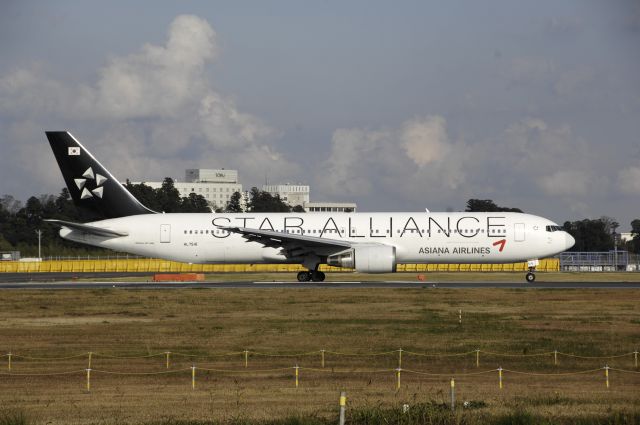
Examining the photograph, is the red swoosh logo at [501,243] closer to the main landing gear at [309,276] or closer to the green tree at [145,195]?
the main landing gear at [309,276]

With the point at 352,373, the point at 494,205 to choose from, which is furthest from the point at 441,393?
the point at 494,205

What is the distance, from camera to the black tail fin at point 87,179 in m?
56.0

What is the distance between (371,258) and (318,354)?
2453 centimetres

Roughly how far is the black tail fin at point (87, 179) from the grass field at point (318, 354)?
12.2 m

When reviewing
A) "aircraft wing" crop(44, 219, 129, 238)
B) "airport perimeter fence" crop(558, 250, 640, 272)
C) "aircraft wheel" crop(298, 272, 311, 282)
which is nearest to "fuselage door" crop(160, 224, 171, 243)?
"aircraft wing" crop(44, 219, 129, 238)

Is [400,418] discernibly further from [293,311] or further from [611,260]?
[611,260]

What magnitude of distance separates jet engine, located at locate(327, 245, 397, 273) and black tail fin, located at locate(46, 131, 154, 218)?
1539 centimetres

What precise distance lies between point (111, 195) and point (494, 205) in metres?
111

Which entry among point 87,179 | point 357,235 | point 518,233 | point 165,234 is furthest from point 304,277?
point 87,179

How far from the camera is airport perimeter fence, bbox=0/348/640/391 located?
2281 cm

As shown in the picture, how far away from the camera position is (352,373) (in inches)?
909

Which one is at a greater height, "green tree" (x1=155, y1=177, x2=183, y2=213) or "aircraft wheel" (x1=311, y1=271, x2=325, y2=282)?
"green tree" (x1=155, y1=177, x2=183, y2=213)

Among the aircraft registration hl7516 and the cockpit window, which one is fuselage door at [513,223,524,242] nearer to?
the aircraft registration hl7516

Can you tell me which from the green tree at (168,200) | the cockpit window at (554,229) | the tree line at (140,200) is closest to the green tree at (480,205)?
the tree line at (140,200)
